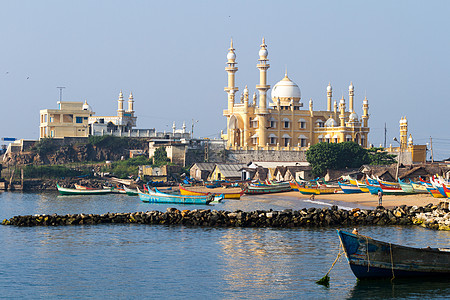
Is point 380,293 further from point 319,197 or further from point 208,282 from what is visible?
point 319,197

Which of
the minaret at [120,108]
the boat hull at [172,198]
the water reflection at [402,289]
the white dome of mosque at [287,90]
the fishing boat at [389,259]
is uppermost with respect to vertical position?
the white dome of mosque at [287,90]

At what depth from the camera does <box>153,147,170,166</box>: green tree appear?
329ft

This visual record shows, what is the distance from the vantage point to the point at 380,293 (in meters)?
29.0

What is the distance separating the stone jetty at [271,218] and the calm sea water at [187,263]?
4.21 feet

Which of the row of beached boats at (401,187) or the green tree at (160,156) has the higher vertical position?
the green tree at (160,156)

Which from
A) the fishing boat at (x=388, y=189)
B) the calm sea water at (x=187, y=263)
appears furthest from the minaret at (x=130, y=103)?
the calm sea water at (x=187, y=263)

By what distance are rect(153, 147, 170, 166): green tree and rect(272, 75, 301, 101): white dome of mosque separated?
2103cm

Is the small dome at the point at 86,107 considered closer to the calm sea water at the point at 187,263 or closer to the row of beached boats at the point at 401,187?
the row of beached boats at the point at 401,187

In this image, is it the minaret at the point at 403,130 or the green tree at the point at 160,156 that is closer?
the green tree at the point at 160,156

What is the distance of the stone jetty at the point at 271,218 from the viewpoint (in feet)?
153

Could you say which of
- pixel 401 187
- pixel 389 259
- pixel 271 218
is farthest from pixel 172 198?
pixel 389 259

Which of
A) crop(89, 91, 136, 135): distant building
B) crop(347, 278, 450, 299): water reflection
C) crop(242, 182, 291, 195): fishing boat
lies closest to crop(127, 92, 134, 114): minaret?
crop(89, 91, 136, 135): distant building

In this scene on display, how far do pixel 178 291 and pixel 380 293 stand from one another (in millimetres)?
8215

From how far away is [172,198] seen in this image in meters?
65.9
